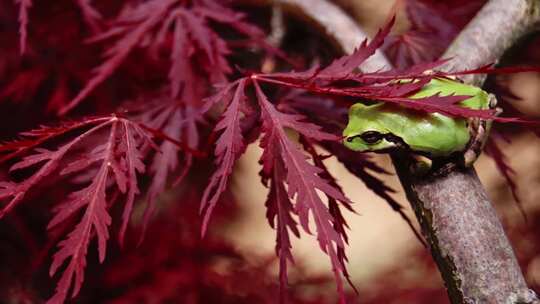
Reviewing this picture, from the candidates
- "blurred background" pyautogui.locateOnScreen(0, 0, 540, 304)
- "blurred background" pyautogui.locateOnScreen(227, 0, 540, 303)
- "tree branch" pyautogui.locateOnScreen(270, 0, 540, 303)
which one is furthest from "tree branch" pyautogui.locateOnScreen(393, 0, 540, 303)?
"blurred background" pyautogui.locateOnScreen(227, 0, 540, 303)

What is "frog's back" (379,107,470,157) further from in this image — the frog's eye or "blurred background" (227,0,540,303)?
"blurred background" (227,0,540,303)

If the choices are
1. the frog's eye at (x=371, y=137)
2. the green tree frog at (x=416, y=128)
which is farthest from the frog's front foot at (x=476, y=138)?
Answer: the frog's eye at (x=371, y=137)

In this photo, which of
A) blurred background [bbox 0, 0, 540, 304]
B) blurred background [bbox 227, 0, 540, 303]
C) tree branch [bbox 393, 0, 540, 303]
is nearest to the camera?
tree branch [bbox 393, 0, 540, 303]

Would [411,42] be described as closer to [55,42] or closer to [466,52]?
[466,52]

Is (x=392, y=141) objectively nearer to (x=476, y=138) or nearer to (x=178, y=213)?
(x=476, y=138)

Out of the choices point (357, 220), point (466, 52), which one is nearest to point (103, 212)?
point (466, 52)

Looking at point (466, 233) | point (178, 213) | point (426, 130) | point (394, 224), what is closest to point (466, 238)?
point (466, 233)

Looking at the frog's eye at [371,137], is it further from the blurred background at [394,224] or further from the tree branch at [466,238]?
the blurred background at [394,224]
